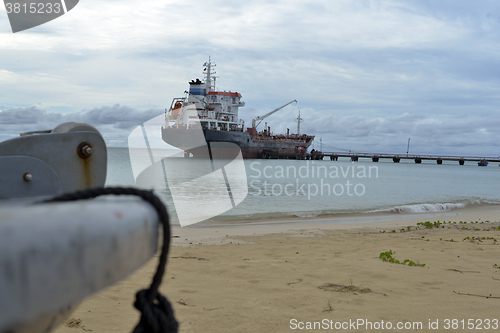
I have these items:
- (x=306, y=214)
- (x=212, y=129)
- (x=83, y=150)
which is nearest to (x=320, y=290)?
(x=83, y=150)

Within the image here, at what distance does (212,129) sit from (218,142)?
2.01m

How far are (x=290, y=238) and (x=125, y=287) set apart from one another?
4.31 m

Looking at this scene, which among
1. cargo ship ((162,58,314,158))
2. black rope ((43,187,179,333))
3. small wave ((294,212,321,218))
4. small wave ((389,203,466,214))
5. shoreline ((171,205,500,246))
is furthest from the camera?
cargo ship ((162,58,314,158))

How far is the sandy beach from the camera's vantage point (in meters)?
3.12

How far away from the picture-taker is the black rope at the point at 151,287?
827mm

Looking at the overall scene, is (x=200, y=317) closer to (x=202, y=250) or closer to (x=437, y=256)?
(x=202, y=250)

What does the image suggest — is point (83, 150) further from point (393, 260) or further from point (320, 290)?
point (393, 260)

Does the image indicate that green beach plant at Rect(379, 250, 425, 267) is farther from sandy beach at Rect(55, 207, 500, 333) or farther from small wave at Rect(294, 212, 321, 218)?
small wave at Rect(294, 212, 321, 218)

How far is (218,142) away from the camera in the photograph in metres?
52.5

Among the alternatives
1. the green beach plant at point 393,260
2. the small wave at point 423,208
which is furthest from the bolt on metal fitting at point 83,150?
the small wave at point 423,208

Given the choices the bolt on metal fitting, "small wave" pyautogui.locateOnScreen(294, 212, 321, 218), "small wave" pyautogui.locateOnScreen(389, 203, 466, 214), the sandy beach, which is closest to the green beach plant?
the sandy beach

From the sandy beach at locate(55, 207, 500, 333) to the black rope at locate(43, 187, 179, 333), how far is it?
7.62 feet

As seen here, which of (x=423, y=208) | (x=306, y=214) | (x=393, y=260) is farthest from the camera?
(x=423, y=208)

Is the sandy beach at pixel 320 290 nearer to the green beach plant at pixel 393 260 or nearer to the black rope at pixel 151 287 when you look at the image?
the green beach plant at pixel 393 260
